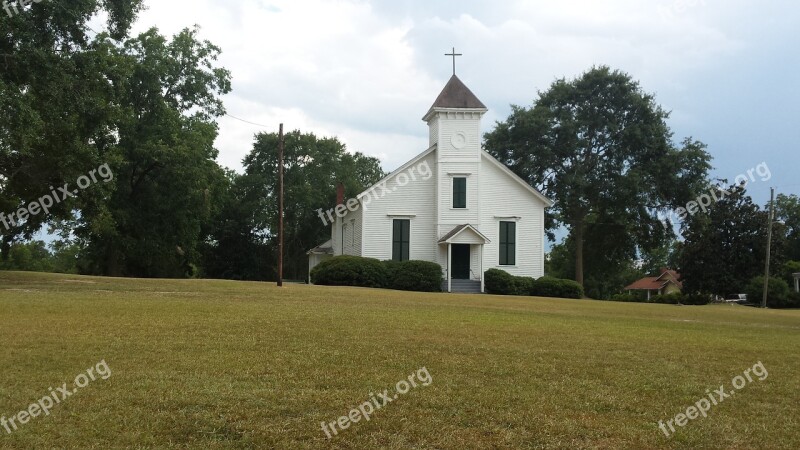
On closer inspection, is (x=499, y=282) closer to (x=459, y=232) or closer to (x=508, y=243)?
Answer: (x=459, y=232)

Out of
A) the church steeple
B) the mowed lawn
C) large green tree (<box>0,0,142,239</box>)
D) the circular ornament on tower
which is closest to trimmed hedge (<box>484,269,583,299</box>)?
the circular ornament on tower

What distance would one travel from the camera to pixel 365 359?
34.0 feet

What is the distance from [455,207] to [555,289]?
718cm

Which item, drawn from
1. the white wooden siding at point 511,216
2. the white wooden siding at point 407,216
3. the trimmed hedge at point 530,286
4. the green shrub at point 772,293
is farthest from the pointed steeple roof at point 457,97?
the green shrub at point 772,293

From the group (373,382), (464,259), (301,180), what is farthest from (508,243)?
(373,382)

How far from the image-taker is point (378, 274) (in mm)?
36812

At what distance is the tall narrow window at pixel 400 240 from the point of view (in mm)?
41438

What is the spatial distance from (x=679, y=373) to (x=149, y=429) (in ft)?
23.6

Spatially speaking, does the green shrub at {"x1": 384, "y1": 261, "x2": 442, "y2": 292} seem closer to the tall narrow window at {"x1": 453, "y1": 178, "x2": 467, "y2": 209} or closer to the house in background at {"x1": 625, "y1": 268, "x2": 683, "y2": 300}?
the tall narrow window at {"x1": 453, "y1": 178, "x2": 467, "y2": 209}

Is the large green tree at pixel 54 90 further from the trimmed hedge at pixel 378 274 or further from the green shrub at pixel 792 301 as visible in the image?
the green shrub at pixel 792 301

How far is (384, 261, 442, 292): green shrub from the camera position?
122 ft

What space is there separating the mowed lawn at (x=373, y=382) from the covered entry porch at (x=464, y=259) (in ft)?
78.7

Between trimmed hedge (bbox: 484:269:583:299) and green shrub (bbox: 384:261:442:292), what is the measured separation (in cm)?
324

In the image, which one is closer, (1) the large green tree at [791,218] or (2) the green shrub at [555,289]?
(2) the green shrub at [555,289]
